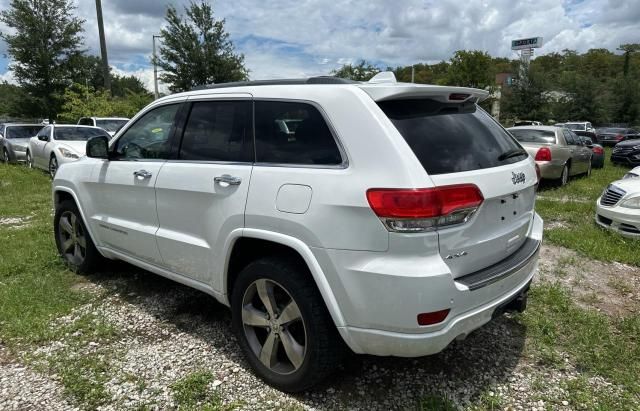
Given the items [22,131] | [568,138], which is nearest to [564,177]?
[568,138]

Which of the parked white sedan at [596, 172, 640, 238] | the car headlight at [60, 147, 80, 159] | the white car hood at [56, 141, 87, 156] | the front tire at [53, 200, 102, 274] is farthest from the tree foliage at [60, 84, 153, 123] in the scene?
the parked white sedan at [596, 172, 640, 238]

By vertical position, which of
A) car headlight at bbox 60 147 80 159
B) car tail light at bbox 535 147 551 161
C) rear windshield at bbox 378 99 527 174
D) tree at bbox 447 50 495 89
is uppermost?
tree at bbox 447 50 495 89

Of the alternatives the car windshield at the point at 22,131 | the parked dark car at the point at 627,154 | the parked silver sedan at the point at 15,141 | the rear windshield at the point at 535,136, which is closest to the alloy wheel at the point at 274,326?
the rear windshield at the point at 535,136

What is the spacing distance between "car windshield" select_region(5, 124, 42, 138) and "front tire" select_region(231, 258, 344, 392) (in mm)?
17044

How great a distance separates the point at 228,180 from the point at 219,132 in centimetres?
46

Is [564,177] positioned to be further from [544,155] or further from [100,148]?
[100,148]

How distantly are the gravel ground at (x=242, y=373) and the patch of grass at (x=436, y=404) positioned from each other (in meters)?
0.05

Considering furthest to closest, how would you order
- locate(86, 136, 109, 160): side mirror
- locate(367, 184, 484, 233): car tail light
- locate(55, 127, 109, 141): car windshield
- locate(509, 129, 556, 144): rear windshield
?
1. locate(55, 127, 109, 141): car windshield
2. locate(509, 129, 556, 144): rear windshield
3. locate(86, 136, 109, 160): side mirror
4. locate(367, 184, 484, 233): car tail light

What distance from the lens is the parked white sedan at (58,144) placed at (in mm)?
11891

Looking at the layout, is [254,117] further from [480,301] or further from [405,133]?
[480,301]

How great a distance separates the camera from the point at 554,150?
10.7 m

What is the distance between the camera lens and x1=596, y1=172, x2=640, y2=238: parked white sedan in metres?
5.97

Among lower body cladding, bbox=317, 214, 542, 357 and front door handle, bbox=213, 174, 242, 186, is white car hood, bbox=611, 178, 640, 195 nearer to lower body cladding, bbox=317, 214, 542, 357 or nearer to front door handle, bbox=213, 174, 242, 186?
lower body cladding, bbox=317, 214, 542, 357

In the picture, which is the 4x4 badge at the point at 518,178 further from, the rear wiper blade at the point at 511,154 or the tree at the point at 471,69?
the tree at the point at 471,69
